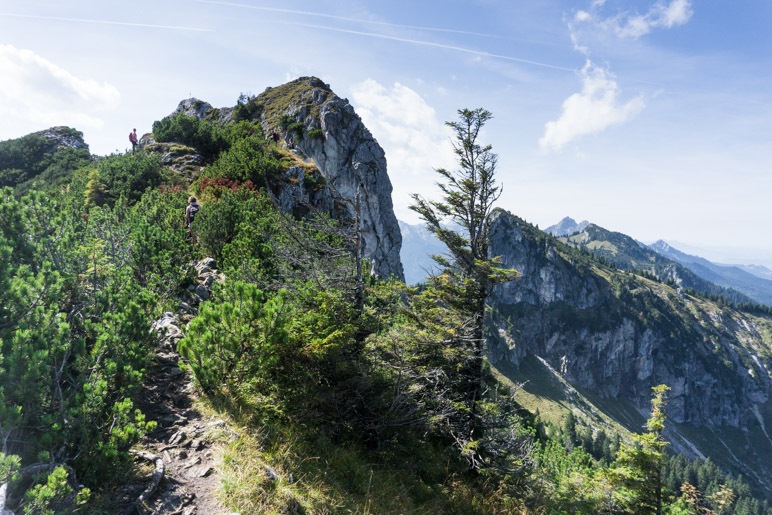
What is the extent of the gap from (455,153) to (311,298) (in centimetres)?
784

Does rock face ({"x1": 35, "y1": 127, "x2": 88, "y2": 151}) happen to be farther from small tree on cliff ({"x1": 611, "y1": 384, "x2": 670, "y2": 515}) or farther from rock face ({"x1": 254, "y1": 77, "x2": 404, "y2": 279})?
small tree on cliff ({"x1": 611, "y1": 384, "x2": 670, "y2": 515})

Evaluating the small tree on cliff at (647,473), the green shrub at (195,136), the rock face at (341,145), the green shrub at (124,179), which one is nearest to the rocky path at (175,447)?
the small tree on cliff at (647,473)

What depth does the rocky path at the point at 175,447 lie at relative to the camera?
17.8 feet

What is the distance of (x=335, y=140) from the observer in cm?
6053

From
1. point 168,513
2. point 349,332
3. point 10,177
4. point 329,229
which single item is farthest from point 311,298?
point 10,177

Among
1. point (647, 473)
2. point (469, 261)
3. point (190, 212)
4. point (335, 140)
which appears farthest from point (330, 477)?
point (335, 140)

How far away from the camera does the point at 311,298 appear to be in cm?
920

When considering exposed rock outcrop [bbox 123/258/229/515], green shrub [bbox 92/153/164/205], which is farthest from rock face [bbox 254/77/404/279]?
exposed rock outcrop [bbox 123/258/229/515]

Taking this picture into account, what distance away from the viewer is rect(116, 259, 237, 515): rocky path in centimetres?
542

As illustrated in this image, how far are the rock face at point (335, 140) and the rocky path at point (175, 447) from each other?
44.4m

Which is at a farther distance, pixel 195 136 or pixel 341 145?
pixel 341 145

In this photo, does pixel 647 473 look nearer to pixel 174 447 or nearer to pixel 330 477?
pixel 330 477

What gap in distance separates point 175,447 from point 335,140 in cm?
5864

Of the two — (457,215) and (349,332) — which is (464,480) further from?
(457,215)
